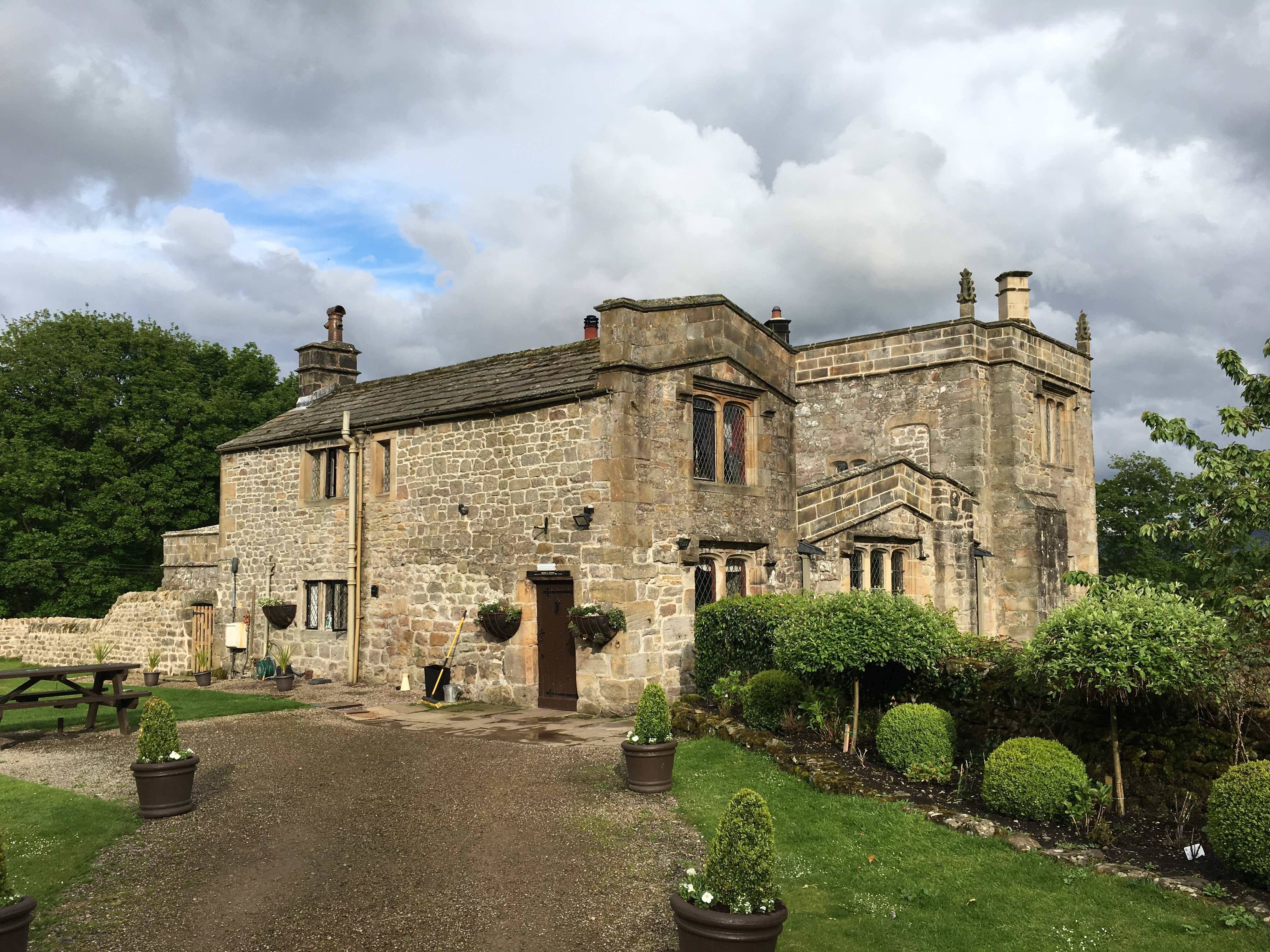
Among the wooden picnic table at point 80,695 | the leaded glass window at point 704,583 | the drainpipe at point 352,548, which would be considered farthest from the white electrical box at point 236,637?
the leaded glass window at point 704,583

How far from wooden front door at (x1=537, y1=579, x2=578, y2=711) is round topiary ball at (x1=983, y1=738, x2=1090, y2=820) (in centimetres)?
814

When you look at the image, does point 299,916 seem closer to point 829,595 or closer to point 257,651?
point 829,595

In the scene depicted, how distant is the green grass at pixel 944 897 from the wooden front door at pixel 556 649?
6.57m

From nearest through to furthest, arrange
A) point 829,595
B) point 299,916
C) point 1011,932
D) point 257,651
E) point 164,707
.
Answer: point 1011,932, point 299,916, point 164,707, point 829,595, point 257,651

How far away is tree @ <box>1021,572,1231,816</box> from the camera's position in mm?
7914

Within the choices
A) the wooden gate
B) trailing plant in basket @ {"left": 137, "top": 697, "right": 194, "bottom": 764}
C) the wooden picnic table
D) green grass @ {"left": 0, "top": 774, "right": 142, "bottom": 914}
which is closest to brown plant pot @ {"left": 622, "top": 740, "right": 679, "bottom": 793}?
trailing plant in basket @ {"left": 137, "top": 697, "right": 194, "bottom": 764}

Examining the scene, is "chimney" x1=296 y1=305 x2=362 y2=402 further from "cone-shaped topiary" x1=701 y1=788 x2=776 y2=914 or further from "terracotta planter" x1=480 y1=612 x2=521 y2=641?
"cone-shaped topiary" x1=701 y1=788 x2=776 y2=914

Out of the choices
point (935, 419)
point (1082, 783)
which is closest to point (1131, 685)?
point (1082, 783)

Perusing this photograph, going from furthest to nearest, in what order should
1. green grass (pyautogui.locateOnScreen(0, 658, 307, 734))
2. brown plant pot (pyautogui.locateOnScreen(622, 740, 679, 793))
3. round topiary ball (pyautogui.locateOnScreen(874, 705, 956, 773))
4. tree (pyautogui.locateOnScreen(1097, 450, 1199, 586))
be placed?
tree (pyautogui.locateOnScreen(1097, 450, 1199, 586))
green grass (pyautogui.locateOnScreen(0, 658, 307, 734))
brown plant pot (pyautogui.locateOnScreen(622, 740, 679, 793))
round topiary ball (pyautogui.locateOnScreen(874, 705, 956, 773))

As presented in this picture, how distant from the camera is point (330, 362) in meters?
24.8

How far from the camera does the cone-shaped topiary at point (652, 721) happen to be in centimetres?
1008

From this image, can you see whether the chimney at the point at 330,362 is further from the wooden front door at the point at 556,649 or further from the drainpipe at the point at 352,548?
the wooden front door at the point at 556,649

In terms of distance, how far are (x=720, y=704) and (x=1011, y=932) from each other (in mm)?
7149

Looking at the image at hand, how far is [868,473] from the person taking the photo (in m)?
18.2
